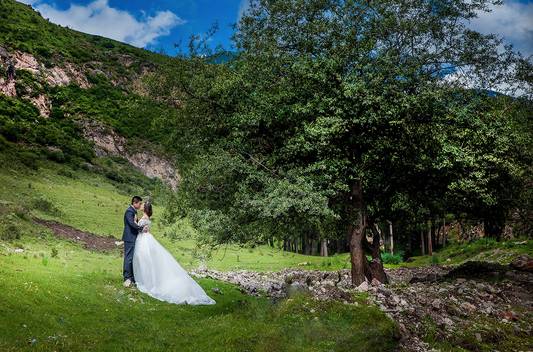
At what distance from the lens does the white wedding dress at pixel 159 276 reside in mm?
20078

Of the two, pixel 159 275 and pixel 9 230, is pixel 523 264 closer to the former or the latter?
pixel 159 275

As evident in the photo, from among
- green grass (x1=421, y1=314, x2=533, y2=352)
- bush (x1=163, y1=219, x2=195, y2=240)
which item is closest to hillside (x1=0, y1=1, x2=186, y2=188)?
bush (x1=163, y1=219, x2=195, y2=240)

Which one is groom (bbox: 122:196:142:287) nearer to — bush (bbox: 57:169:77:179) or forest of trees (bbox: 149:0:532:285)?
forest of trees (bbox: 149:0:532:285)

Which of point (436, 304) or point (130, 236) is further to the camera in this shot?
point (130, 236)

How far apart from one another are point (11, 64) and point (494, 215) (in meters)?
85.0

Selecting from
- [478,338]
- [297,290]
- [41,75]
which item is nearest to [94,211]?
[297,290]

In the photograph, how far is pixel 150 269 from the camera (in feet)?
67.7

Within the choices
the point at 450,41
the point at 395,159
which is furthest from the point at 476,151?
the point at 450,41

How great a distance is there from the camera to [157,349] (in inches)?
493

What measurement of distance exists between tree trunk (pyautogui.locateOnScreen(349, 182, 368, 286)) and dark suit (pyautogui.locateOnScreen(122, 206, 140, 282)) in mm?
10079

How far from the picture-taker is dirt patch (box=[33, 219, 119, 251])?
1336 inches

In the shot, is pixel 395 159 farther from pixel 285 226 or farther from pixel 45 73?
pixel 45 73

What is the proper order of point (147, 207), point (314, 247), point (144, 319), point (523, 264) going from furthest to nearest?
point (314, 247)
point (523, 264)
point (147, 207)
point (144, 319)

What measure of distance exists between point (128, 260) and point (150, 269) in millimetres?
997
